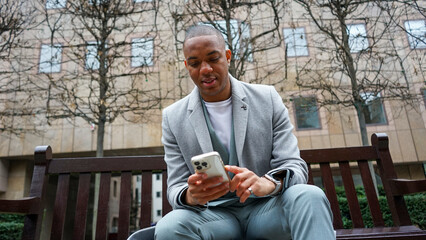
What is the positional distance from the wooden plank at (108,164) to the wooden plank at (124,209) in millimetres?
88

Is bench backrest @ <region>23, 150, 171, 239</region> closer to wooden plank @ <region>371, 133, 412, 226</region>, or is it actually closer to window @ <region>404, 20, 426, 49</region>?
wooden plank @ <region>371, 133, 412, 226</region>

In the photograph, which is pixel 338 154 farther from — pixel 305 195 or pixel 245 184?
pixel 245 184

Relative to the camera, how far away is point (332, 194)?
2.80 metres

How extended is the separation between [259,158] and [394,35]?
914 cm

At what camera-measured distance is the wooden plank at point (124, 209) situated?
2668mm

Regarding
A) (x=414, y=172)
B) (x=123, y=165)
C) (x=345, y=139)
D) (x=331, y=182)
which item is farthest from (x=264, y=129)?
(x=414, y=172)

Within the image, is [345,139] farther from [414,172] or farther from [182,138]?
[182,138]

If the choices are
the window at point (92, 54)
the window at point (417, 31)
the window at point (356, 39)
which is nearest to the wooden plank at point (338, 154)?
the window at point (417, 31)

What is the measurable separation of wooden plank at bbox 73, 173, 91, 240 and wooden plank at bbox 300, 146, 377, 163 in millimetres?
1934

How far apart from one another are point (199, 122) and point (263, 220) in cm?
75

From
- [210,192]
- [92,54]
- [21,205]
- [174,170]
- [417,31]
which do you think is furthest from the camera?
[92,54]

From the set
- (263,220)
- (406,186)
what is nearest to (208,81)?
(263,220)

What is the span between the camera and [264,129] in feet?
6.91

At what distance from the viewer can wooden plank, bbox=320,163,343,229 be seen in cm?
266
